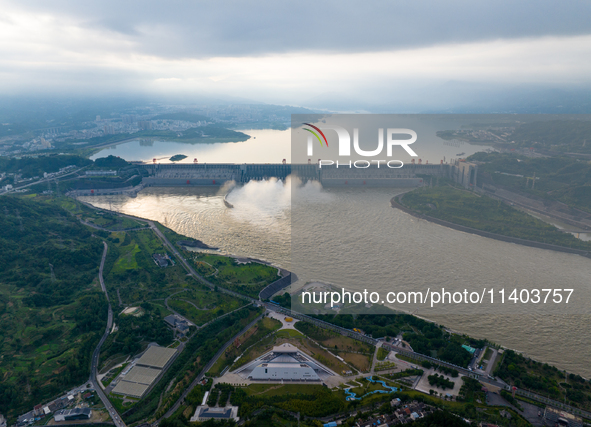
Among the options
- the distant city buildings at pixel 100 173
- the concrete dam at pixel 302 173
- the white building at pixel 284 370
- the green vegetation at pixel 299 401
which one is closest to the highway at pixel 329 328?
the white building at pixel 284 370

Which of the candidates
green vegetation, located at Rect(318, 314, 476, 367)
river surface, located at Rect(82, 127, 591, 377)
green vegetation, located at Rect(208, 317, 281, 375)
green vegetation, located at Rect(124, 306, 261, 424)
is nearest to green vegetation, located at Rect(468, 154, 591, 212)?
river surface, located at Rect(82, 127, 591, 377)

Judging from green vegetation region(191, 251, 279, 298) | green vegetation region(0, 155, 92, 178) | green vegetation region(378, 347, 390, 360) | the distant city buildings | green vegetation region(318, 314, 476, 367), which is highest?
green vegetation region(0, 155, 92, 178)

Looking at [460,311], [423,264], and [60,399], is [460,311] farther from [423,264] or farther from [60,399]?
[60,399]

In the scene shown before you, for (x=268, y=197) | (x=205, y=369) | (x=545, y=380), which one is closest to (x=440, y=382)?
(x=545, y=380)

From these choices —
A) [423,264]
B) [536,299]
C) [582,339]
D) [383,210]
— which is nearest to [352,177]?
[383,210]

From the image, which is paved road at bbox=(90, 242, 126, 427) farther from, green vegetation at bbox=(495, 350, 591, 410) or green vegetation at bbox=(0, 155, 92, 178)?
green vegetation at bbox=(0, 155, 92, 178)

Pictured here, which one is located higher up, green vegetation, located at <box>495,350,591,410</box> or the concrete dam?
the concrete dam

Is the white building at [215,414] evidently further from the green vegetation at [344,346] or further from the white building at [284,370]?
the green vegetation at [344,346]
